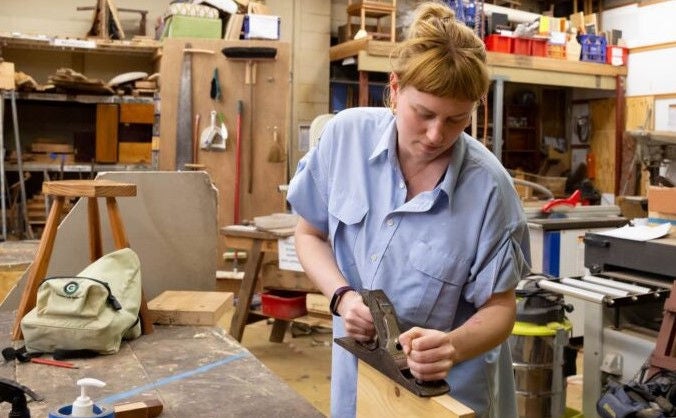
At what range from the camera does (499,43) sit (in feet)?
27.2

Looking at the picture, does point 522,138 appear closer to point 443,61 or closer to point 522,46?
point 522,46

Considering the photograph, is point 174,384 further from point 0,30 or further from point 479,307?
point 0,30

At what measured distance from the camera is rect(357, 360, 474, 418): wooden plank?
1.10 meters

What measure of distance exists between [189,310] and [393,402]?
1.22 meters

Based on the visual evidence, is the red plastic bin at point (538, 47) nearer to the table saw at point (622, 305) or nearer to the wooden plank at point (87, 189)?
the table saw at point (622, 305)

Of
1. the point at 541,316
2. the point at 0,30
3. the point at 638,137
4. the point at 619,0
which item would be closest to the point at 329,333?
the point at 541,316

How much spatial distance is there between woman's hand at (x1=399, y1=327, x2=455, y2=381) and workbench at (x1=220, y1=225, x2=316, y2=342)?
2818 mm

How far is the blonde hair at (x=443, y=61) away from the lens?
1248 millimetres

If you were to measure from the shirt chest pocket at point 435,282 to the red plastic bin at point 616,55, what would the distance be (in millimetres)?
8819

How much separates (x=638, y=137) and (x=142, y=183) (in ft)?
10.5

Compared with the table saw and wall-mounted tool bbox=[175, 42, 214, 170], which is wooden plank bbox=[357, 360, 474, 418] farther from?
wall-mounted tool bbox=[175, 42, 214, 170]

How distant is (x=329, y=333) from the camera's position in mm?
4891

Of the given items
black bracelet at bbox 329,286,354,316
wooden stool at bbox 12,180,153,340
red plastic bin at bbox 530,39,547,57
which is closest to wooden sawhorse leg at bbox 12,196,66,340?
wooden stool at bbox 12,180,153,340

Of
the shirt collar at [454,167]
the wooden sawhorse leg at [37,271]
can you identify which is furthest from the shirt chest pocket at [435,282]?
the wooden sawhorse leg at [37,271]
